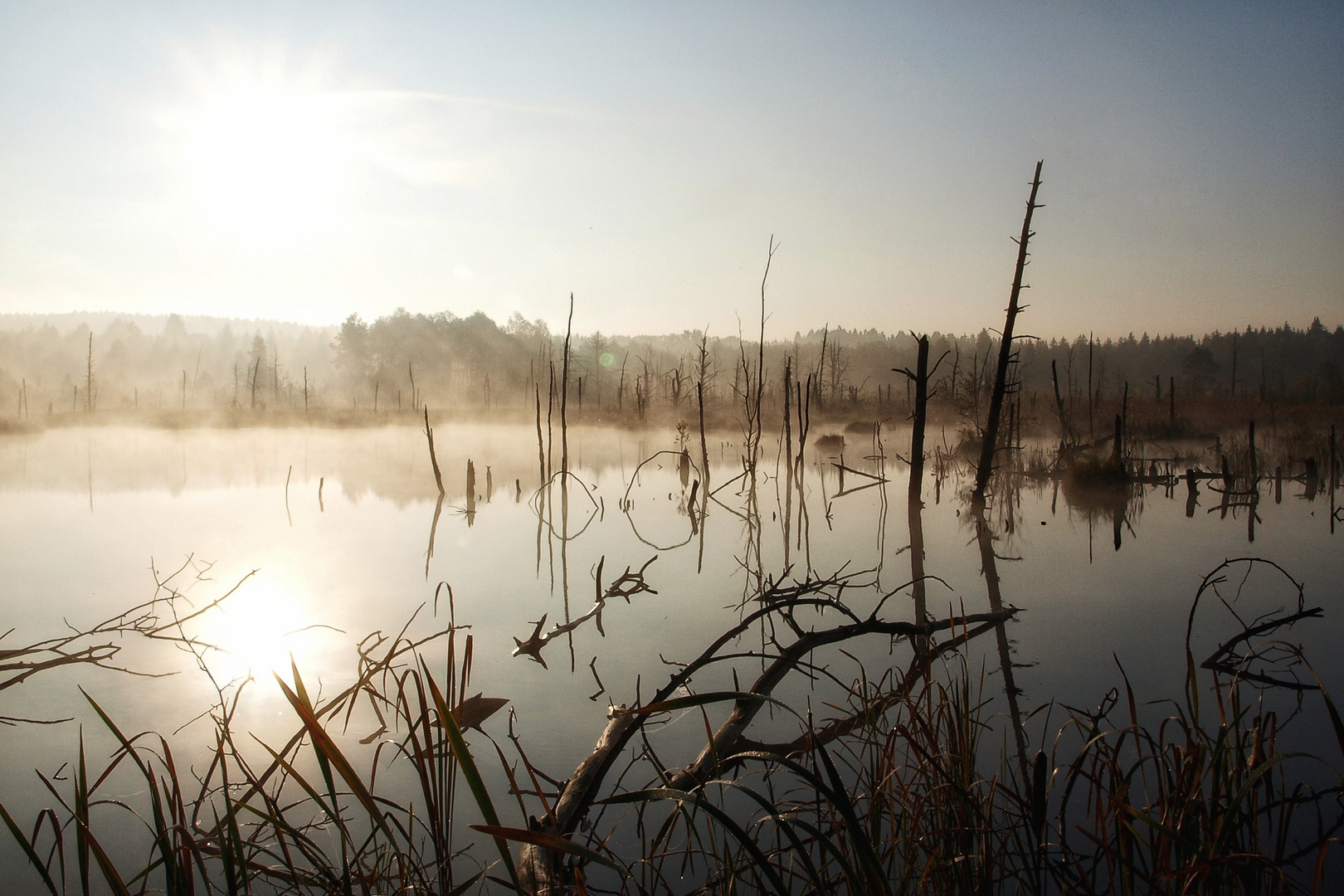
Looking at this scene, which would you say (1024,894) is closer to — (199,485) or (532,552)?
(532,552)

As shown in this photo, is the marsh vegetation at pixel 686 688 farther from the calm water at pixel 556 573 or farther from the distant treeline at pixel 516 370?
the distant treeline at pixel 516 370

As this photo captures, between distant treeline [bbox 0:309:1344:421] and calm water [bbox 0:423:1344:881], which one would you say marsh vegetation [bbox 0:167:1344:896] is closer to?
calm water [bbox 0:423:1344:881]

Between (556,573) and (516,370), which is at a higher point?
(516,370)

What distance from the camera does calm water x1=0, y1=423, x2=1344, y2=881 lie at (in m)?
3.47

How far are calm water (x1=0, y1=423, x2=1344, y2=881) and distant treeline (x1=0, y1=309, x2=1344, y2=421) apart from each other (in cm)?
2263

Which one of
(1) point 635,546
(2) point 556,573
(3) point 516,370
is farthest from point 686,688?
(3) point 516,370

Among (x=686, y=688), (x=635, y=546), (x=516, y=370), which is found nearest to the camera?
(x=686, y=688)

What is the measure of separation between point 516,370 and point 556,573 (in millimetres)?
58368

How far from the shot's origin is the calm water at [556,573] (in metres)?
3.47

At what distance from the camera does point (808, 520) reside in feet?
30.8

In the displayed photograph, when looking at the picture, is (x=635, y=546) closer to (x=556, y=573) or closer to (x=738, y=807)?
(x=556, y=573)

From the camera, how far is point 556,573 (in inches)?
246

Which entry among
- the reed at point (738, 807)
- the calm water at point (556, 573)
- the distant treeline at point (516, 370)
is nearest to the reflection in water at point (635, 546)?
the calm water at point (556, 573)

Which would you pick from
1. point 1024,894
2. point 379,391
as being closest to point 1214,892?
point 1024,894
